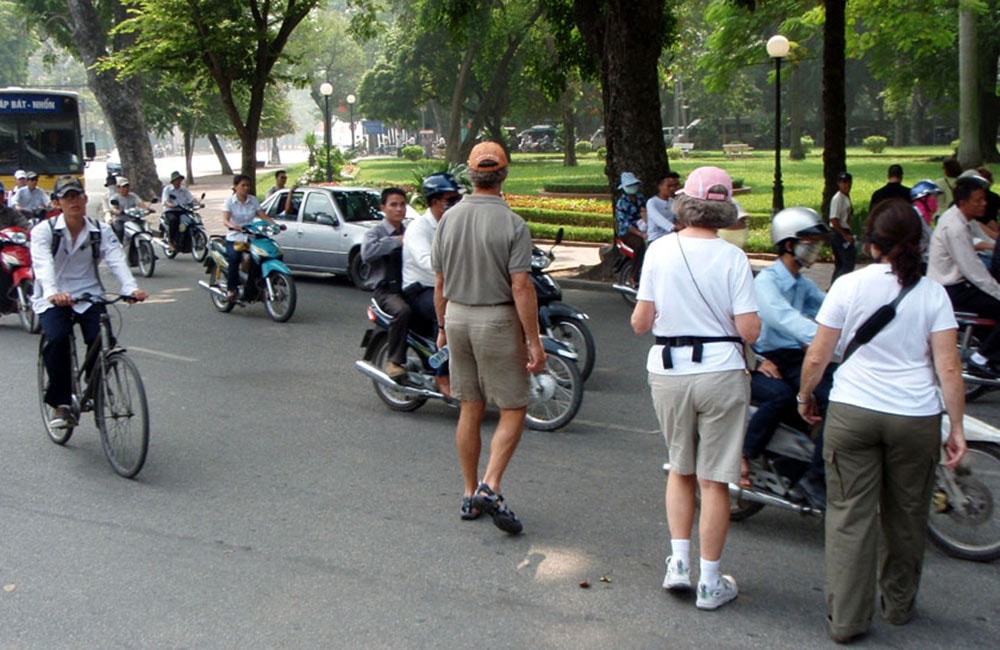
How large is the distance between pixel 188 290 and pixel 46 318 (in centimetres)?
911

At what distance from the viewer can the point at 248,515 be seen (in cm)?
627

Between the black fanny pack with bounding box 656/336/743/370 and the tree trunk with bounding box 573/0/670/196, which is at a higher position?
the tree trunk with bounding box 573/0/670/196

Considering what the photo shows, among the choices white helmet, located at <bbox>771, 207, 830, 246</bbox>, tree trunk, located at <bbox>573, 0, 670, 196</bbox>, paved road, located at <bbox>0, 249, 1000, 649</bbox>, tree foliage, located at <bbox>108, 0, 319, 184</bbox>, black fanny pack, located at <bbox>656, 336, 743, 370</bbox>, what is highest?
tree foliage, located at <bbox>108, 0, 319, 184</bbox>

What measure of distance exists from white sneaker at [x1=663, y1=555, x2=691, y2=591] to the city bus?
20567mm

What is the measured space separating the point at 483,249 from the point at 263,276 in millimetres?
8385

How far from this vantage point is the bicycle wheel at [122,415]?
684 cm

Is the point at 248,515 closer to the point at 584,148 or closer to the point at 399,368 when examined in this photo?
the point at 399,368

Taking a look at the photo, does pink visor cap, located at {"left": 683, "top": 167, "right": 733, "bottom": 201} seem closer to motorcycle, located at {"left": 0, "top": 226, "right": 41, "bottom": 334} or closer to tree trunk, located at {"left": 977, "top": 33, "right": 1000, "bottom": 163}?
motorcycle, located at {"left": 0, "top": 226, "right": 41, "bottom": 334}

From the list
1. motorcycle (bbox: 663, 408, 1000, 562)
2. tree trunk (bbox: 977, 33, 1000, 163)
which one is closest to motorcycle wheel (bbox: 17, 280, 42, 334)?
motorcycle (bbox: 663, 408, 1000, 562)

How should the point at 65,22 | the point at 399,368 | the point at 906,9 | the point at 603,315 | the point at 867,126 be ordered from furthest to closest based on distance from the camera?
the point at 867,126
the point at 65,22
the point at 906,9
the point at 603,315
the point at 399,368

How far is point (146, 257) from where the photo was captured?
18.0m

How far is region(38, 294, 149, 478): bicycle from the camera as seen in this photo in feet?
22.5

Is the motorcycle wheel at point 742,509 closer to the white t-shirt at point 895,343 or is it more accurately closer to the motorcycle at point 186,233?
the white t-shirt at point 895,343

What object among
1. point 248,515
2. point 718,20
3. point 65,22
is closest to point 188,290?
point 248,515
